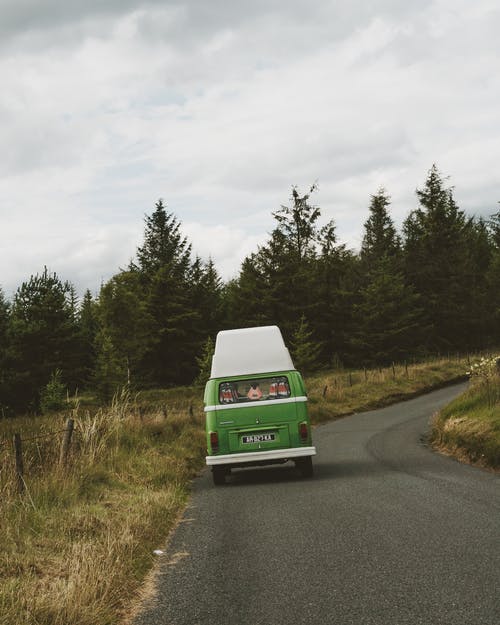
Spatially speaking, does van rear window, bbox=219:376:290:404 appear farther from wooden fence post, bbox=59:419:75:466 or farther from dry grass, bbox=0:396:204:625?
wooden fence post, bbox=59:419:75:466

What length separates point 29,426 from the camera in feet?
52.4

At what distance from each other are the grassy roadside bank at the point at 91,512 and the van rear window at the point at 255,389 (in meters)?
1.75

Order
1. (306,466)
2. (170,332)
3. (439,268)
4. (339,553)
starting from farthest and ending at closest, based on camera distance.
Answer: (439,268)
(170,332)
(306,466)
(339,553)

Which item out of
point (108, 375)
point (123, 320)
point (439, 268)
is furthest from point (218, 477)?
point (439, 268)

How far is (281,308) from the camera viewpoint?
188 ft

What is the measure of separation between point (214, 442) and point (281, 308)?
45.4 metres

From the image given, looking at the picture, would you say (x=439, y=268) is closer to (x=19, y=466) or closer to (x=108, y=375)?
(x=108, y=375)

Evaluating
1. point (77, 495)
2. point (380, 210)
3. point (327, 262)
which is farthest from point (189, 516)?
point (380, 210)

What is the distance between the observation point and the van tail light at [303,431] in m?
12.2

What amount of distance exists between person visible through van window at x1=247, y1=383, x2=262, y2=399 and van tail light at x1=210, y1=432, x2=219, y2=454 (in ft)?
3.17

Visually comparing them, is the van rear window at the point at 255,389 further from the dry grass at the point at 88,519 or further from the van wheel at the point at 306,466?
the dry grass at the point at 88,519

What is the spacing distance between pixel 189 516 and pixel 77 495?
1676 mm

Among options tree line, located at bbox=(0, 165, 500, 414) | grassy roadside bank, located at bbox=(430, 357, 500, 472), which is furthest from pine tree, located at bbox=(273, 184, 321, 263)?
grassy roadside bank, located at bbox=(430, 357, 500, 472)

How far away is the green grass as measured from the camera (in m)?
13.3
